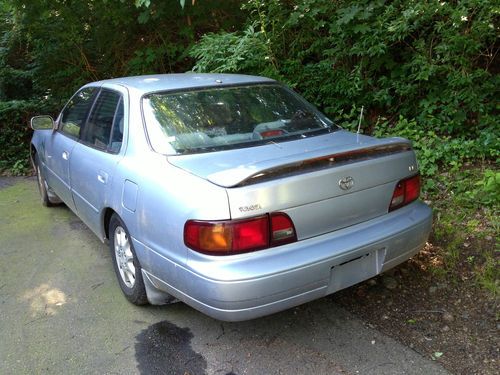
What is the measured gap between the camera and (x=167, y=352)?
2885 mm

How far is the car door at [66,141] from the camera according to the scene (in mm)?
4278

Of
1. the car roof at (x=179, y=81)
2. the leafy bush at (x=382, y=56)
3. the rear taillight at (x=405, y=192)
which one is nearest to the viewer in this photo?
the rear taillight at (x=405, y=192)

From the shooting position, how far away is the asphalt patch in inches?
107

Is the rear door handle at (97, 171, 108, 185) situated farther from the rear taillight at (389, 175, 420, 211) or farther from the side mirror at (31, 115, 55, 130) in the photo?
the rear taillight at (389, 175, 420, 211)

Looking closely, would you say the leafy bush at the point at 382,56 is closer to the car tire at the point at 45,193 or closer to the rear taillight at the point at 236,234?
the car tire at the point at 45,193

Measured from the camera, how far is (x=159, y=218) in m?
2.70

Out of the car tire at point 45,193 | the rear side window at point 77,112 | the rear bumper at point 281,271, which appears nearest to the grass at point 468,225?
the rear bumper at point 281,271

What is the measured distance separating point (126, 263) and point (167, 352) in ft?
2.52

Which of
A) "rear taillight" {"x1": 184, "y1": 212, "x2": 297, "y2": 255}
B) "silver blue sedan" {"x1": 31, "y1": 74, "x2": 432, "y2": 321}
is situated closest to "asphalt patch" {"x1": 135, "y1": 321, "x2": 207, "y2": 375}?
"silver blue sedan" {"x1": 31, "y1": 74, "x2": 432, "y2": 321}

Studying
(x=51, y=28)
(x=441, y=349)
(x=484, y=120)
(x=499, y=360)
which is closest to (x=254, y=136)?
(x=441, y=349)

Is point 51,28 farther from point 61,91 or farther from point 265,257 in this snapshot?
point 265,257

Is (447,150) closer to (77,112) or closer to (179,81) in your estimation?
(179,81)

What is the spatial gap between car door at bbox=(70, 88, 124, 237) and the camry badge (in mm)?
1532

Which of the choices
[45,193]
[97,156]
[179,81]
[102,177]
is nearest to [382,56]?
[179,81]
